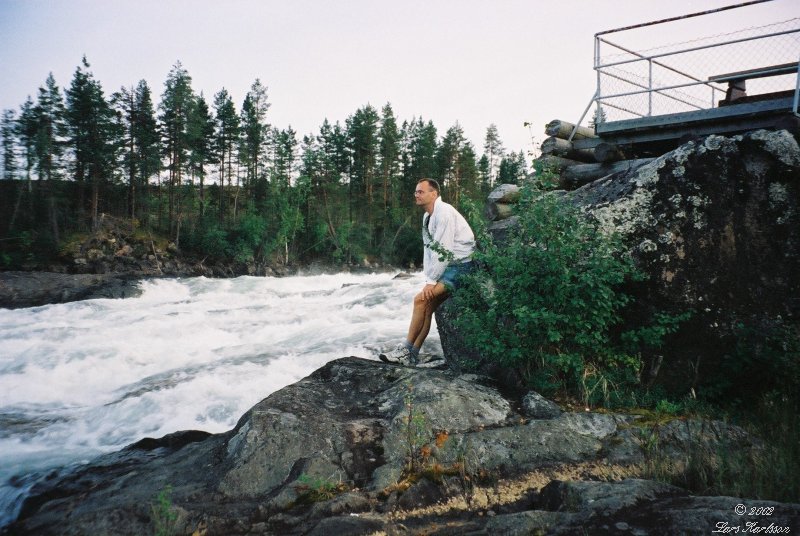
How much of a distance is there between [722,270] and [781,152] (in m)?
1.26

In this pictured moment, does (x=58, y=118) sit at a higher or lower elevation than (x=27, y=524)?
higher

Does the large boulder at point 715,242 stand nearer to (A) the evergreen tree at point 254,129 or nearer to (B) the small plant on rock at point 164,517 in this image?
(B) the small plant on rock at point 164,517

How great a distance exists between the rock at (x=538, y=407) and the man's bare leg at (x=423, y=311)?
2.01 m

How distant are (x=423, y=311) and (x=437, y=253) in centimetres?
95

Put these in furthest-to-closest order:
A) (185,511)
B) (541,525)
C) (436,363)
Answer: (436,363)
(185,511)
(541,525)

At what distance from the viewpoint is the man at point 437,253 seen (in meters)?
5.64

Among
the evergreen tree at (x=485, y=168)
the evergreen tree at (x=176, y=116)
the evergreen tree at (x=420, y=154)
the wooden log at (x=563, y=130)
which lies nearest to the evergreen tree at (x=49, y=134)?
the evergreen tree at (x=176, y=116)

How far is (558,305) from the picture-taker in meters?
4.14

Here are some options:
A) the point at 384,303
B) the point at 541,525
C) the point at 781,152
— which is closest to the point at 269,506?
the point at 541,525

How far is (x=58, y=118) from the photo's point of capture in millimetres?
40000

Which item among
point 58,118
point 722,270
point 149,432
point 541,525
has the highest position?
point 58,118

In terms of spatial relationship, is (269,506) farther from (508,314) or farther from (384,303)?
(384,303)

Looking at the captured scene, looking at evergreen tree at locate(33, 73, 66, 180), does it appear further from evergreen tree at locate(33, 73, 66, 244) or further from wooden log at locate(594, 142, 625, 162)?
wooden log at locate(594, 142, 625, 162)

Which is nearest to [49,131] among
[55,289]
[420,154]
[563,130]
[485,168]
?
[55,289]
